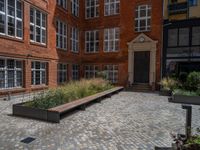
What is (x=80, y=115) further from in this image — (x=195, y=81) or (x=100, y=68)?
(x=100, y=68)

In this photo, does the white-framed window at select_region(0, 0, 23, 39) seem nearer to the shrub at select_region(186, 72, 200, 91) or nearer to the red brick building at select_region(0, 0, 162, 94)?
the red brick building at select_region(0, 0, 162, 94)

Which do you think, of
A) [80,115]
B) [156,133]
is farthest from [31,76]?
[156,133]

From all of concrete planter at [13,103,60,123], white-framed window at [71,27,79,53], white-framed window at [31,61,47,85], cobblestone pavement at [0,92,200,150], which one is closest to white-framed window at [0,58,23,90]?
white-framed window at [31,61,47,85]

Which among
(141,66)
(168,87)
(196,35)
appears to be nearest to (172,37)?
(196,35)

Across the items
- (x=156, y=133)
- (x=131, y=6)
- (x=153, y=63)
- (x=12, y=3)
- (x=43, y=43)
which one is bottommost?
(x=156, y=133)

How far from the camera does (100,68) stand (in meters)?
19.9

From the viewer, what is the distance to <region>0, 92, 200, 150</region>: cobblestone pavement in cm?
448

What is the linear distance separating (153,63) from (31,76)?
11.3m

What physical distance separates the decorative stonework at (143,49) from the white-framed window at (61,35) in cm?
659

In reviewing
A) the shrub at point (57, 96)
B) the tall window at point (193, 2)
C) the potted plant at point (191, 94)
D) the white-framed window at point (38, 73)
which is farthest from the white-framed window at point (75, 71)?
the tall window at point (193, 2)

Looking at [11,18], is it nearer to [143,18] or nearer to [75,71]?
[75,71]

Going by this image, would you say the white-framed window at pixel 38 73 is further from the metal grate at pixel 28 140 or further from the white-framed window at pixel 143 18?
the white-framed window at pixel 143 18

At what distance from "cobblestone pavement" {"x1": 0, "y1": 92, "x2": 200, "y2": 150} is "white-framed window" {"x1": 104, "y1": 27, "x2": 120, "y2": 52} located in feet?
41.3

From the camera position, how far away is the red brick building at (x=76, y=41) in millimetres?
11460
